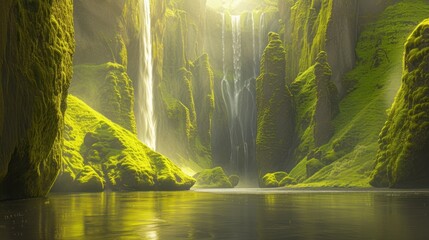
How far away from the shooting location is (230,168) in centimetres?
13675

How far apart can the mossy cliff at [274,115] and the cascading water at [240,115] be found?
702 inches

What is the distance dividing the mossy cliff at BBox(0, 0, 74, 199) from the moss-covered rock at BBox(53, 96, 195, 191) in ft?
76.8

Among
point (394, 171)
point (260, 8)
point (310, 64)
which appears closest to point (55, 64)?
point (394, 171)

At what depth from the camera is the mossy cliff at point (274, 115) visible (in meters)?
114

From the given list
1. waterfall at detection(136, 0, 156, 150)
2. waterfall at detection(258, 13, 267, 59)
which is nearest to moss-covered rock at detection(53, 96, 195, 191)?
waterfall at detection(136, 0, 156, 150)

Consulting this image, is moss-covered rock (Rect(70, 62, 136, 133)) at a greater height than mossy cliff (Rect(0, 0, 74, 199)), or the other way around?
moss-covered rock (Rect(70, 62, 136, 133))

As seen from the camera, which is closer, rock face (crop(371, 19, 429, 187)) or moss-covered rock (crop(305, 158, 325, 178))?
rock face (crop(371, 19, 429, 187))

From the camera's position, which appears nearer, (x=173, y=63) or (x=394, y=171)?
(x=394, y=171)

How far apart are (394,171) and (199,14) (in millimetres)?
102237

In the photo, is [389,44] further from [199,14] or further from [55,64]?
[55,64]

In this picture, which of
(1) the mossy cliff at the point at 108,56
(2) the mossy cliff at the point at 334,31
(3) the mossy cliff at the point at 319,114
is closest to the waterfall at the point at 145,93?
(1) the mossy cliff at the point at 108,56

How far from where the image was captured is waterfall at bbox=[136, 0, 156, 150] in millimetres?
104625

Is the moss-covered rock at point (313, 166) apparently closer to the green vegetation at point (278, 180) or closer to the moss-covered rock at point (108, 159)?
the green vegetation at point (278, 180)

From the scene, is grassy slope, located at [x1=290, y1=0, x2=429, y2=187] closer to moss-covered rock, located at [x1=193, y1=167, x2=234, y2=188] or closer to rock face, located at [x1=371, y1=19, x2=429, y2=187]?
rock face, located at [x1=371, y1=19, x2=429, y2=187]
